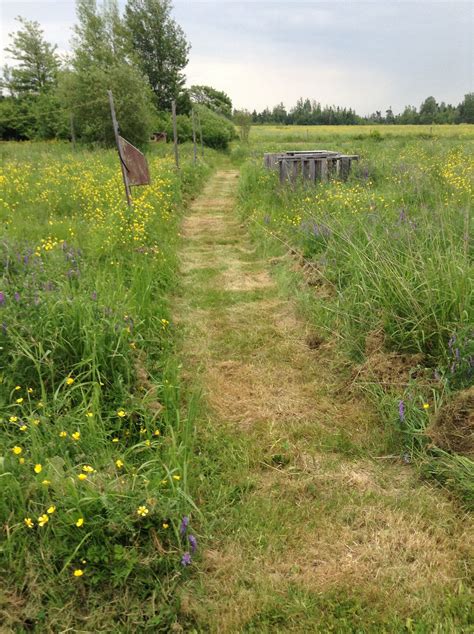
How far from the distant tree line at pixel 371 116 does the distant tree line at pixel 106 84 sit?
129ft

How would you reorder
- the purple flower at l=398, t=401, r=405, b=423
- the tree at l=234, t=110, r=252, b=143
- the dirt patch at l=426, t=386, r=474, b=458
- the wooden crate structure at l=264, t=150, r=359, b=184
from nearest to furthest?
the dirt patch at l=426, t=386, r=474, b=458
the purple flower at l=398, t=401, r=405, b=423
the wooden crate structure at l=264, t=150, r=359, b=184
the tree at l=234, t=110, r=252, b=143

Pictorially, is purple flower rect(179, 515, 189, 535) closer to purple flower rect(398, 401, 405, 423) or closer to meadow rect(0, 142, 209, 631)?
meadow rect(0, 142, 209, 631)

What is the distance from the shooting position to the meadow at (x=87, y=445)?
193 cm

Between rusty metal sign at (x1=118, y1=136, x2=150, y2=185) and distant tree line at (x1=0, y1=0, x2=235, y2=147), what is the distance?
770 inches

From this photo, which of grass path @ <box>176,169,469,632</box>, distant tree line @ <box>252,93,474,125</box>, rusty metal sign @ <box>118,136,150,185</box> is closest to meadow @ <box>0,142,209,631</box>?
grass path @ <box>176,169,469,632</box>

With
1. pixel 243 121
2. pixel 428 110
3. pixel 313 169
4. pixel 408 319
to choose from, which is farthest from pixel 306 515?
pixel 428 110

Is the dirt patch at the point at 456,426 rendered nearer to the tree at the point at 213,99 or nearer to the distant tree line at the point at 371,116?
the tree at the point at 213,99

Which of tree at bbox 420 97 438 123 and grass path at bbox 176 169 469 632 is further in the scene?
tree at bbox 420 97 438 123

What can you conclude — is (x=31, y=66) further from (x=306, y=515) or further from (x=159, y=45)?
(x=306, y=515)

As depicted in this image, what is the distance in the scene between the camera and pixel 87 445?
253 cm

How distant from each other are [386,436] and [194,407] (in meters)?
1.40

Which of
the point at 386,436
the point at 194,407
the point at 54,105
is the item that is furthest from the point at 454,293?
the point at 54,105

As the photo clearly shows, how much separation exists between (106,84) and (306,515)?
28282mm

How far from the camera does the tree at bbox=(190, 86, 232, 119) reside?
51.2 meters
